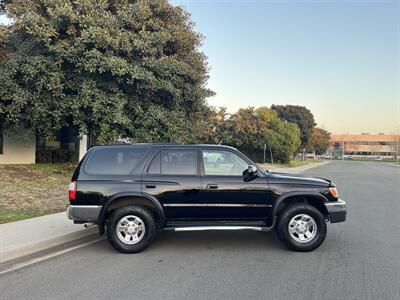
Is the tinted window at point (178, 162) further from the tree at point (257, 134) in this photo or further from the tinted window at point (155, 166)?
the tree at point (257, 134)

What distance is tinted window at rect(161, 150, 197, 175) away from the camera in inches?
267

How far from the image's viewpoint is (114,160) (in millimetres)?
6801

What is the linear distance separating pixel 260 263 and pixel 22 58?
42.6 feet

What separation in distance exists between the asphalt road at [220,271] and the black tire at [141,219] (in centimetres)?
14

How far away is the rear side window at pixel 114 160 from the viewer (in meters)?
6.72

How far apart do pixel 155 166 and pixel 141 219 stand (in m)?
0.94

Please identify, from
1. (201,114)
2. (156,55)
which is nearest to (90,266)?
(156,55)

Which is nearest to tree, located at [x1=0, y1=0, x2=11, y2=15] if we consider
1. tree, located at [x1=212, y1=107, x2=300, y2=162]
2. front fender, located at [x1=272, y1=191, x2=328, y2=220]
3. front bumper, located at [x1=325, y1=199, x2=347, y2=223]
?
front fender, located at [x1=272, y1=191, x2=328, y2=220]

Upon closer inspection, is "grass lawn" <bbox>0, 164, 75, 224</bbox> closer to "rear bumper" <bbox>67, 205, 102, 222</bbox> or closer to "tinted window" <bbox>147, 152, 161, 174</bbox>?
"rear bumper" <bbox>67, 205, 102, 222</bbox>

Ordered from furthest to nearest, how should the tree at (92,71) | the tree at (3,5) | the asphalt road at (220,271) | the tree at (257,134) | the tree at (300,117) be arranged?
the tree at (300,117), the tree at (257,134), the tree at (3,5), the tree at (92,71), the asphalt road at (220,271)

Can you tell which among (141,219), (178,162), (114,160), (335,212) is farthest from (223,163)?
(335,212)

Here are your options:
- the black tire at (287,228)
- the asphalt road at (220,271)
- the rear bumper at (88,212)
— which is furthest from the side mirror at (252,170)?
the rear bumper at (88,212)

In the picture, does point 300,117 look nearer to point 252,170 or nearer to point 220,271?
point 252,170

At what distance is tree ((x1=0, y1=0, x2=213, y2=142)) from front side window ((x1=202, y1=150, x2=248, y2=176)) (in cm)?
853
